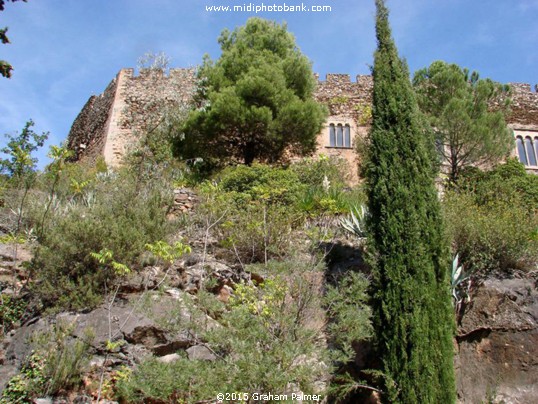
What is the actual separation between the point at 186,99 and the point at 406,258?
10925 millimetres

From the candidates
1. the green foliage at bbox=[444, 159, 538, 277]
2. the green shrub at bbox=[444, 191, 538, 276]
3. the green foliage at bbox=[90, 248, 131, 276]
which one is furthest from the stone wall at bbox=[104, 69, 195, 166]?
the green shrub at bbox=[444, 191, 538, 276]

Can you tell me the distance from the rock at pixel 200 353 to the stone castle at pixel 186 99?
10508 millimetres

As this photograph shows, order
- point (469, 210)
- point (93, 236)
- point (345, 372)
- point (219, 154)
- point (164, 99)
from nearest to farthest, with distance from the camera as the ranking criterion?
1. point (345, 372)
2. point (93, 236)
3. point (469, 210)
4. point (219, 154)
5. point (164, 99)

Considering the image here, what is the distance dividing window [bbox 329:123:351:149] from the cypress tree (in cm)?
854

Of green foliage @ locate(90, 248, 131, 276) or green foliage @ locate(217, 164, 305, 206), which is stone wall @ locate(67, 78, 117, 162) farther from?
green foliage @ locate(90, 248, 131, 276)

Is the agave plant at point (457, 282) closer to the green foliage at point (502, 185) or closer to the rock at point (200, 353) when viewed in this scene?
the green foliage at point (502, 185)

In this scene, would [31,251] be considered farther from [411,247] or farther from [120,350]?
[411,247]

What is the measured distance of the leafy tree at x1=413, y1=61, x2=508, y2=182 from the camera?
12.7 metres

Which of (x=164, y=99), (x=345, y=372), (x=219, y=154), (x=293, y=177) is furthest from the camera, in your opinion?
(x=164, y=99)

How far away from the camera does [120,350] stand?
6078mm

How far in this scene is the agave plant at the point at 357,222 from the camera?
26.9ft

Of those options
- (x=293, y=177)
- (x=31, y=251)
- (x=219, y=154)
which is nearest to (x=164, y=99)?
(x=219, y=154)

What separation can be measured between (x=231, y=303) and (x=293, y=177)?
4763mm

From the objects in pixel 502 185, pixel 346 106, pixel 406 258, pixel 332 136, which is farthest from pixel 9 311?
pixel 346 106
